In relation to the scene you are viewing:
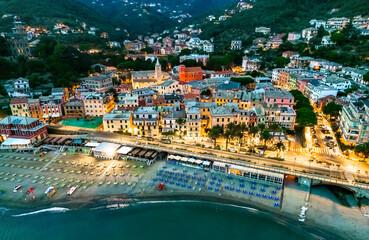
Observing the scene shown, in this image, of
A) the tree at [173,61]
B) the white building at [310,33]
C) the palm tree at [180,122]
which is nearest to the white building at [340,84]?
the palm tree at [180,122]

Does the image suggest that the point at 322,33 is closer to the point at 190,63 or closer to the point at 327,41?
the point at 327,41

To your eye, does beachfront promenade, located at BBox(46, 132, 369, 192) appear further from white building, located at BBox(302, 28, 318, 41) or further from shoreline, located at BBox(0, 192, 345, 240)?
white building, located at BBox(302, 28, 318, 41)

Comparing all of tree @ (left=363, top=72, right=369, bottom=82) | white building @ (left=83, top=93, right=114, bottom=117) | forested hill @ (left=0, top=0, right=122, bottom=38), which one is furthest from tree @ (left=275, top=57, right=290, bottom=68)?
forested hill @ (left=0, top=0, right=122, bottom=38)

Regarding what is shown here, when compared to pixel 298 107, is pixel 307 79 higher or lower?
higher

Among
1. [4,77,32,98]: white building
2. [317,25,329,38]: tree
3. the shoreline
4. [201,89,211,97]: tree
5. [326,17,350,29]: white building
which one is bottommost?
the shoreline

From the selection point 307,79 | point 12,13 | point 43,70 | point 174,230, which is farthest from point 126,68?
point 12,13

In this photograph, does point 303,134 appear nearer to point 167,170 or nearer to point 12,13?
point 167,170
